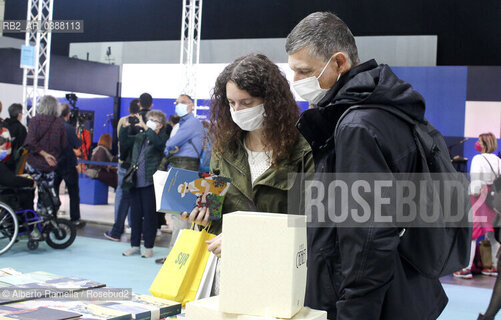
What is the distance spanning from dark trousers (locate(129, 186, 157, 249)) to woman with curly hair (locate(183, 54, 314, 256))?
3.93 m

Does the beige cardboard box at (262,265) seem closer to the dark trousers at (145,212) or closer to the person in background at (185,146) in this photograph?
the person in background at (185,146)

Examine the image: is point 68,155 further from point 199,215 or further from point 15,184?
point 199,215

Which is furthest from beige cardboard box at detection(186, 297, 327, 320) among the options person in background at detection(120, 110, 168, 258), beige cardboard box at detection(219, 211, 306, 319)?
person in background at detection(120, 110, 168, 258)

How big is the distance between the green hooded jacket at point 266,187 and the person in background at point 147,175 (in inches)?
157

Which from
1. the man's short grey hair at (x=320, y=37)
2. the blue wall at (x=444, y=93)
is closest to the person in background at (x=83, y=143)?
the blue wall at (x=444, y=93)

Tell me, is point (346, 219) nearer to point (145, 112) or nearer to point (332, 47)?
point (332, 47)

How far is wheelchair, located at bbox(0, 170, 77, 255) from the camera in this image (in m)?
5.86

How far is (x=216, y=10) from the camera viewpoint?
424 inches

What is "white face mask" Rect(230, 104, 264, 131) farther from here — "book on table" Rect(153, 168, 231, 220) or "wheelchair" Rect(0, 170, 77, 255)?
"wheelchair" Rect(0, 170, 77, 255)

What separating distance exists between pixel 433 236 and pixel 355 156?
288mm

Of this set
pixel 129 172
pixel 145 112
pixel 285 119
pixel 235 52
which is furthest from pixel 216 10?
pixel 285 119

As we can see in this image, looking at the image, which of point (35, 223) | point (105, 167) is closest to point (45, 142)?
point (35, 223)

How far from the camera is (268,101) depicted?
2.09 meters

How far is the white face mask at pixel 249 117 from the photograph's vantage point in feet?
6.82
